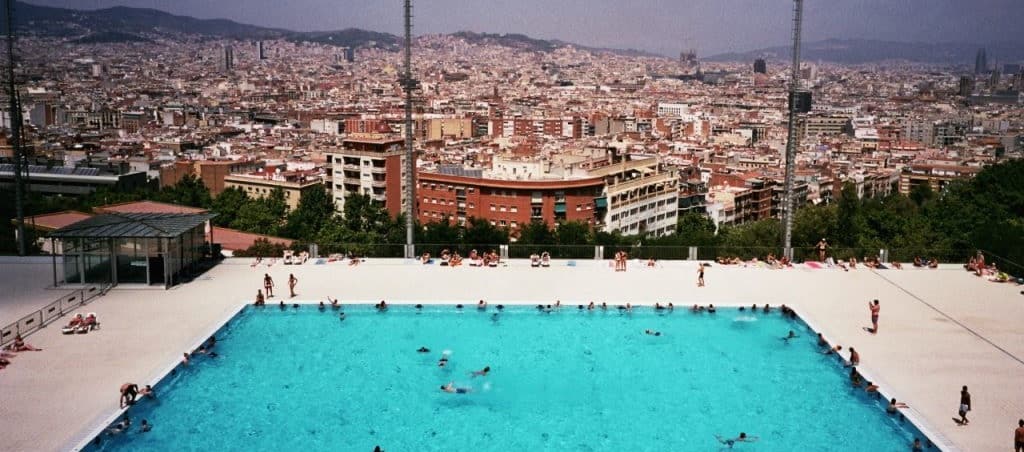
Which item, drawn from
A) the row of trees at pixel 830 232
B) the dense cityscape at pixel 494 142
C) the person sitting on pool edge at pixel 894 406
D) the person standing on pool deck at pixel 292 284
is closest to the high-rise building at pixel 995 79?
the dense cityscape at pixel 494 142

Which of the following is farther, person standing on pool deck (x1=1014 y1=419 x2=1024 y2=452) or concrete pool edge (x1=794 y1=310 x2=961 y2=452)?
concrete pool edge (x1=794 y1=310 x2=961 y2=452)

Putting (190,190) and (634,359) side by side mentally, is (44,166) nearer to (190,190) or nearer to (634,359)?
(190,190)

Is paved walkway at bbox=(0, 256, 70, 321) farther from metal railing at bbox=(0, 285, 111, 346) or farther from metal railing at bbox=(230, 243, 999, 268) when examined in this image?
metal railing at bbox=(230, 243, 999, 268)

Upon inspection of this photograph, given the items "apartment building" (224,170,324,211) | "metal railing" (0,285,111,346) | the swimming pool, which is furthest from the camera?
"apartment building" (224,170,324,211)

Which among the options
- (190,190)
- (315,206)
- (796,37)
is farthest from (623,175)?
(796,37)

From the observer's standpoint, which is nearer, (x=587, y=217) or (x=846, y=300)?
(x=846, y=300)

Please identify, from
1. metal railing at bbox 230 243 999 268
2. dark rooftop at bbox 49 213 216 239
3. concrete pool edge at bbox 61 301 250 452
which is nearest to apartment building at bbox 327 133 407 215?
metal railing at bbox 230 243 999 268

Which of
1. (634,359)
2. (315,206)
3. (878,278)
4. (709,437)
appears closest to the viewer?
(709,437)

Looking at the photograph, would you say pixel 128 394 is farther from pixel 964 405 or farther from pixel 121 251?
pixel 964 405
